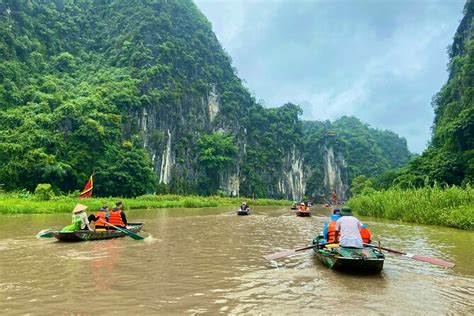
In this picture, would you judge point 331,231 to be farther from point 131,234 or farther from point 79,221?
point 79,221

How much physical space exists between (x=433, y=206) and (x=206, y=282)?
16152 millimetres

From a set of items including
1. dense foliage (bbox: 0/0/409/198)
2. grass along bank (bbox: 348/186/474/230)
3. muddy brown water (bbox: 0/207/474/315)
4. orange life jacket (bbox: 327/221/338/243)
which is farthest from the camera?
dense foliage (bbox: 0/0/409/198)

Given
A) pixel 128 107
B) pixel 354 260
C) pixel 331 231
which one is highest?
pixel 128 107

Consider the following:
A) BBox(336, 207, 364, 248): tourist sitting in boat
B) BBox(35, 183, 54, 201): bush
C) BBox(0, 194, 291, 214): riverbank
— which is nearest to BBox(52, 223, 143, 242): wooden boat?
BBox(336, 207, 364, 248): tourist sitting in boat

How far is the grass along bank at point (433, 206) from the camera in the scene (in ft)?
58.1

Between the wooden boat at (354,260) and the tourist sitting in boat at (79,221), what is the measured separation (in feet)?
25.3

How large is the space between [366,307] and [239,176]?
6530cm

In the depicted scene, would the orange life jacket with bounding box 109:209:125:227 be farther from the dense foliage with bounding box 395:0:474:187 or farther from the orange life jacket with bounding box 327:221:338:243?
the dense foliage with bounding box 395:0:474:187

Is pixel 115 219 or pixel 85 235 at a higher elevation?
pixel 115 219

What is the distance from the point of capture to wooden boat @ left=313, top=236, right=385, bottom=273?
7926 mm

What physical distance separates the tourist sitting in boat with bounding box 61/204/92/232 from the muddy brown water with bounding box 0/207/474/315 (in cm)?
59

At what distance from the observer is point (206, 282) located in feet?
24.0

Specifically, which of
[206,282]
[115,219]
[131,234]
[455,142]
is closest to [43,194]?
A: [115,219]

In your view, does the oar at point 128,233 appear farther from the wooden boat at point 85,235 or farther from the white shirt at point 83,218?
the white shirt at point 83,218
